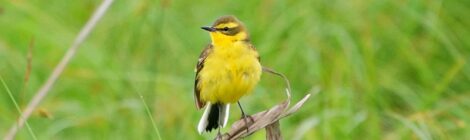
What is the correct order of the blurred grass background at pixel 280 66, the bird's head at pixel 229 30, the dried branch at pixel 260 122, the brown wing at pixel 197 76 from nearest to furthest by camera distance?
the dried branch at pixel 260 122 → the brown wing at pixel 197 76 → the bird's head at pixel 229 30 → the blurred grass background at pixel 280 66

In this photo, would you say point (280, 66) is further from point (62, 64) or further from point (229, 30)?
point (62, 64)

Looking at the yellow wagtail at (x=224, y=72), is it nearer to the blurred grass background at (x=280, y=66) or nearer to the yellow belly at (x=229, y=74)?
the yellow belly at (x=229, y=74)

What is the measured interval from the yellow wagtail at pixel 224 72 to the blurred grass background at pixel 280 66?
0.99 metres

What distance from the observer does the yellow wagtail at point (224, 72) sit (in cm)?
311

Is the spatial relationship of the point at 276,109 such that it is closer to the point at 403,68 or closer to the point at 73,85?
the point at 403,68

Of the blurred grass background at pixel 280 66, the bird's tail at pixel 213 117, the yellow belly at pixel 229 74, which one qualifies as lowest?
the blurred grass background at pixel 280 66

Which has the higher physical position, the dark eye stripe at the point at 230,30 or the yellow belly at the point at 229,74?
the dark eye stripe at the point at 230,30

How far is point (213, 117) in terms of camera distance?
312 centimetres

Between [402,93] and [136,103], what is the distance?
1.01 metres

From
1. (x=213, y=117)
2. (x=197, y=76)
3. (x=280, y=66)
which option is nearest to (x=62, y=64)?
(x=197, y=76)

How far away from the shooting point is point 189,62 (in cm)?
529

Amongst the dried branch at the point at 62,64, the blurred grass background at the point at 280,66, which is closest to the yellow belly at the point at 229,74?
the dried branch at the point at 62,64

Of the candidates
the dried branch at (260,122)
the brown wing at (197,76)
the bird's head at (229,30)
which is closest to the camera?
the dried branch at (260,122)

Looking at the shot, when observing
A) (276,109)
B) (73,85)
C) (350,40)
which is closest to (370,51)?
(350,40)
